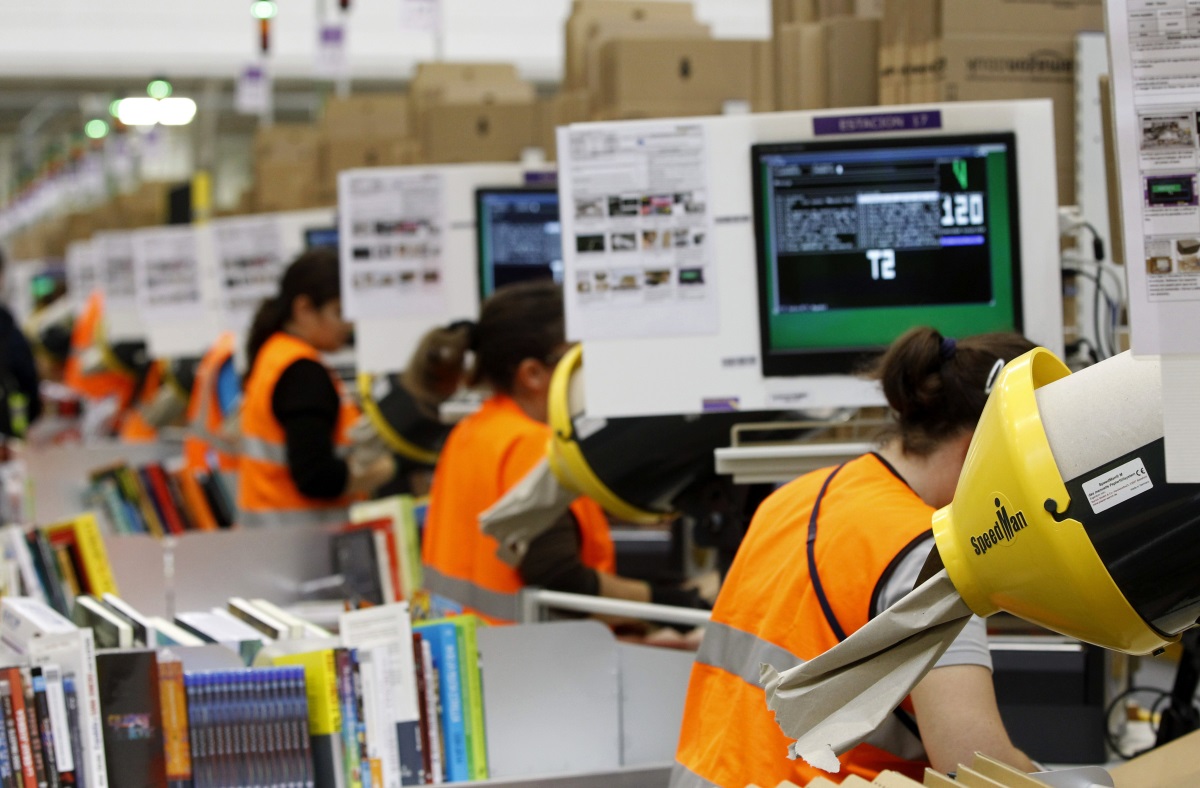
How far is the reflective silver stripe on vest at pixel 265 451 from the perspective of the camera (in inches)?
173

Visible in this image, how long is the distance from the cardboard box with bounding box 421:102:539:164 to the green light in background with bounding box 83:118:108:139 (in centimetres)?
913

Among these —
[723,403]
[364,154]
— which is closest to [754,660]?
[723,403]

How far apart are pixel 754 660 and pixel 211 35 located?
431 inches

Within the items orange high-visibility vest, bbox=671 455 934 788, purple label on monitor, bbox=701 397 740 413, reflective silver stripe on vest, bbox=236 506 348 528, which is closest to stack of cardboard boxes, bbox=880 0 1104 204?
purple label on monitor, bbox=701 397 740 413

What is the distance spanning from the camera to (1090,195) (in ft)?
9.68

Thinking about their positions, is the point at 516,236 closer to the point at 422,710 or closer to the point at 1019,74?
the point at 1019,74

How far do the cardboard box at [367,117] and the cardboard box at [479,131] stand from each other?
1396 millimetres

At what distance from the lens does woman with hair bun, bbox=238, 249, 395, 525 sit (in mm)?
4270

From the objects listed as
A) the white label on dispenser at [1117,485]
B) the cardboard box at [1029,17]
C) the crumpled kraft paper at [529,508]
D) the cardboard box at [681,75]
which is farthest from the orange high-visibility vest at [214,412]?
the white label on dispenser at [1117,485]

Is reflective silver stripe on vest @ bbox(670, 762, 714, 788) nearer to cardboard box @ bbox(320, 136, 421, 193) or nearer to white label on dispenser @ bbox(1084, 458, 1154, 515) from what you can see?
white label on dispenser @ bbox(1084, 458, 1154, 515)

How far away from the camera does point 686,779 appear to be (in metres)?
2.01

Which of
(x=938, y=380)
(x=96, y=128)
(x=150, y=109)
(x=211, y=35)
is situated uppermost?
(x=211, y=35)

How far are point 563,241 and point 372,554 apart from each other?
1567mm

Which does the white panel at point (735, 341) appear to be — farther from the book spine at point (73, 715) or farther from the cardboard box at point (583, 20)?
Result: the cardboard box at point (583, 20)
